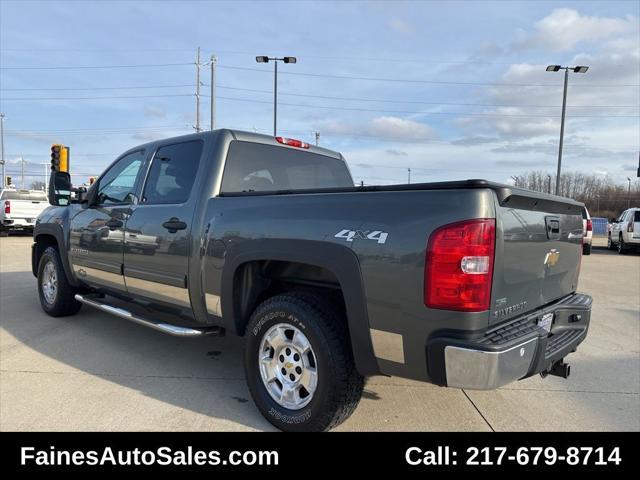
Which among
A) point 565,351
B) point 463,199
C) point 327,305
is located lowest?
point 565,351

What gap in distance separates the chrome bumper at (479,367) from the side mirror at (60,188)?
457 cm

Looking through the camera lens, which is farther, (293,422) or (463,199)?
(293,422)

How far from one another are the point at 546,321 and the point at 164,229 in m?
2.89

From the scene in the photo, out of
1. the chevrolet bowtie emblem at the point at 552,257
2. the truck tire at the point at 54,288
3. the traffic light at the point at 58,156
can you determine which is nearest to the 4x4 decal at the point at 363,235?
the chevrolet bowtie emblem at the point at 552,257

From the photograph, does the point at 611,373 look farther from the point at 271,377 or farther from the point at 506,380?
the point at 271,377

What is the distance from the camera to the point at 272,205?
3094mm

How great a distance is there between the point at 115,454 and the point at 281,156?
105 inches

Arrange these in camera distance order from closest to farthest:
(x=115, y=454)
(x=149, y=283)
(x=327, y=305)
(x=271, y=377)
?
1. (x=115, y=454)
2. (x=327, y=305)
3. (x=271, y=377)
4. (x=149, y=283)

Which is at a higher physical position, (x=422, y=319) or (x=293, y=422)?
(x=422, y=319)

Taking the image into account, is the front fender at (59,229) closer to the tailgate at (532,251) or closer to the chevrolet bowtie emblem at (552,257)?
the tailgate at (532,251)

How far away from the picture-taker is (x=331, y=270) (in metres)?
2.67

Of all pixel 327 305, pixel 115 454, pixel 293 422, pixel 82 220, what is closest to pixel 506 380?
pixel 327 305

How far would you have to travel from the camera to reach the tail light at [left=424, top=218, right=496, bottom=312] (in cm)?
225

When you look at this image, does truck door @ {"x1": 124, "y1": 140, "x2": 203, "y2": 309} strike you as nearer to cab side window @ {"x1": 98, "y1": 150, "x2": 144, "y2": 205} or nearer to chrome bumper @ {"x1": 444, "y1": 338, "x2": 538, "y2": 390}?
cab side window @ {"x1": 98, "y1": 150, "x2": 144, "y2": 205}
